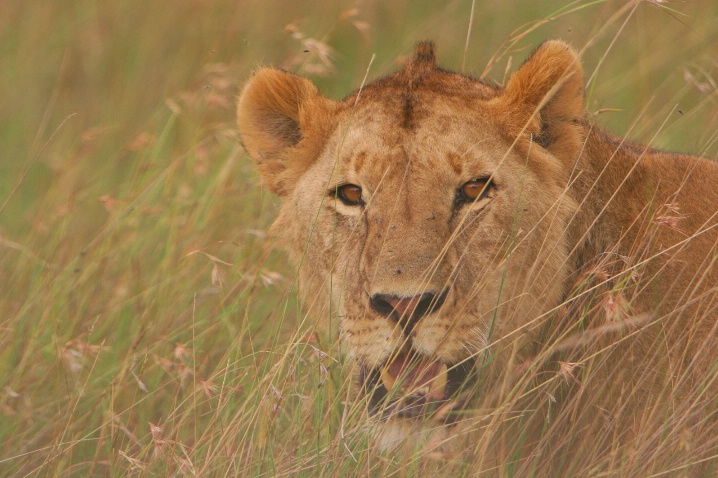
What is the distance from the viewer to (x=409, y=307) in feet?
11.2

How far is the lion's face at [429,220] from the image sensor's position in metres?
3.52

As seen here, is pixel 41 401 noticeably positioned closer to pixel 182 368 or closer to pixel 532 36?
pixel 182 368

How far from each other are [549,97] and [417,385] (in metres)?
1.20

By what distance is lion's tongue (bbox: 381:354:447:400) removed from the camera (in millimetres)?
3412

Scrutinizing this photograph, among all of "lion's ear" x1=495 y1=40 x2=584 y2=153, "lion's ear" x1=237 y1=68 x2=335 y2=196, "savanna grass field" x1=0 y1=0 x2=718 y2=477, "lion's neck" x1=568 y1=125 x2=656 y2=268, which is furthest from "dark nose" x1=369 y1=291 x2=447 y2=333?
"lion's ear" x1=237 y1=68 x2=335 y2=196

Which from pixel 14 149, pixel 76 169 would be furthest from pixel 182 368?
pixel 14 149

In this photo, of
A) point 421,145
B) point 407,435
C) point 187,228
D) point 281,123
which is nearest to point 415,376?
point 407,435

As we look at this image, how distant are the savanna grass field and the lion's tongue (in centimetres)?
15

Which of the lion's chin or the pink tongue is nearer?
the pink tongue

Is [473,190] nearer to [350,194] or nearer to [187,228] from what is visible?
[350,194]

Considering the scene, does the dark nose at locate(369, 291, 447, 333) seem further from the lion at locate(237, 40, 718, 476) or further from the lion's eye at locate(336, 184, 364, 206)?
the lion's eye at locate(336, 184, 364, 206)

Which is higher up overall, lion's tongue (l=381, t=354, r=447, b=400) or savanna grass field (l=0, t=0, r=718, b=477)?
lion's tongue (l=381, t=354, r=447, b=400)

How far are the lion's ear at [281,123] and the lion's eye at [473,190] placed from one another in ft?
2.41

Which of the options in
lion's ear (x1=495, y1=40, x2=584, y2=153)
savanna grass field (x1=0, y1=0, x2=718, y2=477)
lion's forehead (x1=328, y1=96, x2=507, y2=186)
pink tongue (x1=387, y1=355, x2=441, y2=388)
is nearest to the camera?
pink tongue (x1=387, y1=355, x2=441, y2=388)
